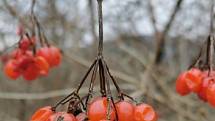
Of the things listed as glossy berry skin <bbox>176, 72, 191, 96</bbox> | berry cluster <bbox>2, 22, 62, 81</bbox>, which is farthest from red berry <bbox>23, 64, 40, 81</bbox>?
glossy berry skin <bbox>176, 72, 191, 96</bbox>

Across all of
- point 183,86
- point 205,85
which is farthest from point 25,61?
point 205,85

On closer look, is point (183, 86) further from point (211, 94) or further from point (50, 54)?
point (50, 54)

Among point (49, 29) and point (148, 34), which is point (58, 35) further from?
point (148, 34)

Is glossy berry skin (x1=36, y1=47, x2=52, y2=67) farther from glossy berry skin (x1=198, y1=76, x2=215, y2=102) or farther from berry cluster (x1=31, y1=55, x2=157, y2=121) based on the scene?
berry cluster (x1=31, y1=55, x2=157, y2=121)

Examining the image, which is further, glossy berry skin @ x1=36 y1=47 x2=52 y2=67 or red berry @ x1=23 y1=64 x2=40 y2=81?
glossy berry skin @ x1=36 y1=47 x2=52 y2=67

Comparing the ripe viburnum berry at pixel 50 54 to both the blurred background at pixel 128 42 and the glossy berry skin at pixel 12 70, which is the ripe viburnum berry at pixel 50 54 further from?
the blurred background at pixel 128 42

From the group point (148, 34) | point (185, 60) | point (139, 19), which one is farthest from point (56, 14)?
point (185, 60)
